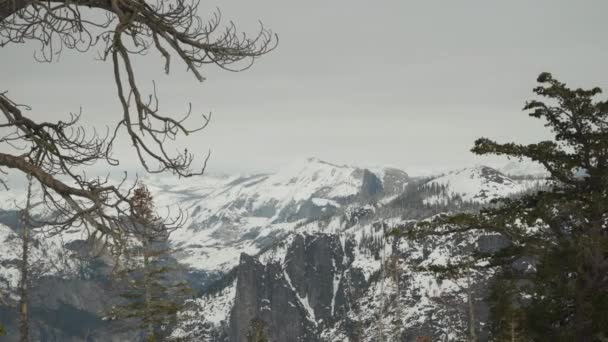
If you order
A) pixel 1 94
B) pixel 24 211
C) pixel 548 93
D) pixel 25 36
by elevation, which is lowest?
pixel 24 211

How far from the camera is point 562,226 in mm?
15031

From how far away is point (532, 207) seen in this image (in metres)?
15.4

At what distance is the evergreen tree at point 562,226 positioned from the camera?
14078mm

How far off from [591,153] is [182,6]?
1262 cm

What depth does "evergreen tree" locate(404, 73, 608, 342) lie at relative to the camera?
14.1m

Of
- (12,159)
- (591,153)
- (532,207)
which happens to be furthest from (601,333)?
(12,159)

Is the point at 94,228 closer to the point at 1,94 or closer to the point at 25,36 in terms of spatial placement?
the point at 1,94

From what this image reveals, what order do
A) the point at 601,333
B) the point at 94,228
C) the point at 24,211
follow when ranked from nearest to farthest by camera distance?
the point at 94,228
the point at 24,211
the point at 601,333

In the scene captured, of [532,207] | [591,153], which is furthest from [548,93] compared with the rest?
[532,207]

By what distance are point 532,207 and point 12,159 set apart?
43.2ft

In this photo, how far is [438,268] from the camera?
52.1 ft

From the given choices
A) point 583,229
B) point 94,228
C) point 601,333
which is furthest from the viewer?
point 583,229

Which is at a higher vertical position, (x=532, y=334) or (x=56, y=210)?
(x=56, y=210)

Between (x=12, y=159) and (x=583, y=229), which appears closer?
(x=12, y=159)
